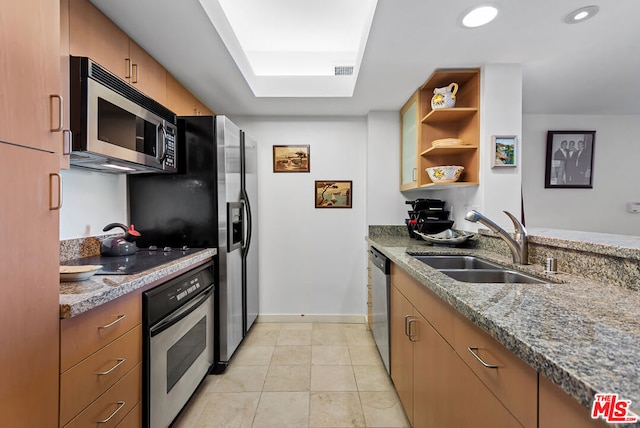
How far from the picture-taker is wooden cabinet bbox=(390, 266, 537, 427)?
27.7 inches

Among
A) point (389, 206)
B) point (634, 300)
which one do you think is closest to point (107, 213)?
point (389, 206)

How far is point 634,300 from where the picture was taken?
2.97ft

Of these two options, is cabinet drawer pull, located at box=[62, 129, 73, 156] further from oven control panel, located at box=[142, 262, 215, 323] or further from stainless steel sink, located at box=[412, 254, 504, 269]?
stainless steel sink, located at box=[412, 254, 504, 269]

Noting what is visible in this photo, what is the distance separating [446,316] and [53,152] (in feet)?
4.83

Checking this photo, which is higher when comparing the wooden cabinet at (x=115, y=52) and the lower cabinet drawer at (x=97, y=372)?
the wooden cabinet at (x=115, y=52)

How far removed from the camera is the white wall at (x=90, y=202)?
1.61 meters

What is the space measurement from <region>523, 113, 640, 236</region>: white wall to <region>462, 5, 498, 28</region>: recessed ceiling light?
6.88 feet

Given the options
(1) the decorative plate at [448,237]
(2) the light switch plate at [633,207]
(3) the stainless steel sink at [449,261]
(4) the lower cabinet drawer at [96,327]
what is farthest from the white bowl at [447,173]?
(2) the light switch plate at [633,207]

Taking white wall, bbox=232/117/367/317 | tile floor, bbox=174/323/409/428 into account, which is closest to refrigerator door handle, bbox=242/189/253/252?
white wall, bbox=232/117/367/317

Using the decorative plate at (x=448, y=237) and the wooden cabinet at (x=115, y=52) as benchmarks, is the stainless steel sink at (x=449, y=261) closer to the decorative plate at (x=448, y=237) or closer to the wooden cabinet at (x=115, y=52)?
the decorative plate at (x=448, y=237)

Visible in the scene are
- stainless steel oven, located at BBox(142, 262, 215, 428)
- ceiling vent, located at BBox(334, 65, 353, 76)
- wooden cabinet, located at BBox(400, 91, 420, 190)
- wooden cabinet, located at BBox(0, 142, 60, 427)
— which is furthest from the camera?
ceiling vent, located at BBox(334, 65, 353, 76)

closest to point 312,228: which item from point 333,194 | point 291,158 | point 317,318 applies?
point 333,194

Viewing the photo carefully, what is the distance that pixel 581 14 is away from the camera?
4.61 ft

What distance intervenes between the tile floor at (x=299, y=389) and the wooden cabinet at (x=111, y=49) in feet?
6.62
